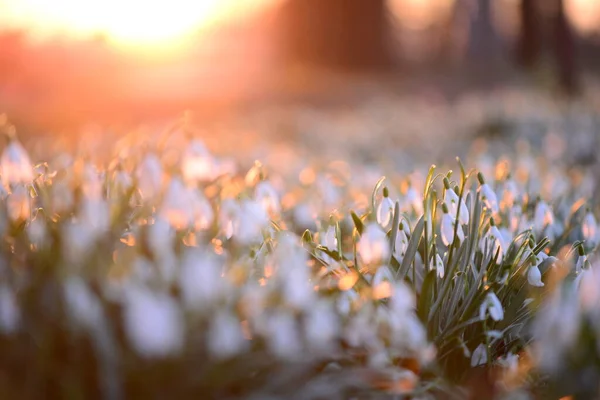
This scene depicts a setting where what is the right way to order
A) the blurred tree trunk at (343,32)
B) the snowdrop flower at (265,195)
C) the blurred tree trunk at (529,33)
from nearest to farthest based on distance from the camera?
1. the snowdrop flower at (265,195)
2. the blurred tree trunk at (529,33)
3. the blurred tree trunk at (343,32)

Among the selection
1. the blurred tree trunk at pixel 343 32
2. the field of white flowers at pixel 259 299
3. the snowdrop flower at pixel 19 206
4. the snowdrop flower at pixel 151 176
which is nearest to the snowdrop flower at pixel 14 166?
the field of white flowers at pixel 259 299

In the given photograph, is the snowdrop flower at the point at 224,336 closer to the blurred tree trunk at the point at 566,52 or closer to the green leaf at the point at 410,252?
the green leaf at the point at 410,252

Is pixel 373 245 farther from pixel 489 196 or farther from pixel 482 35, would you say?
pixel 482 35

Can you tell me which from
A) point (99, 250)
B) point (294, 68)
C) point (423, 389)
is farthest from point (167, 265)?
point (294, 68)

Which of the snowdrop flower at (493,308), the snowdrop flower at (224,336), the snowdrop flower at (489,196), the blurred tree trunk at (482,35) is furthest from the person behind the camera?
the blurred tree trunk at (482,35)

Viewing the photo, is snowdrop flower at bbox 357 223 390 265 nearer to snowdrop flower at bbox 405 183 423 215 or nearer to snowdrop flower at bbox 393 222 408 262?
snowdrop flower at bbox 393 222 408 262

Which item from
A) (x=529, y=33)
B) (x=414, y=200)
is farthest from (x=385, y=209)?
(x=529, y=33)

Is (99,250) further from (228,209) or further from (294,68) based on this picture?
(294,68)
